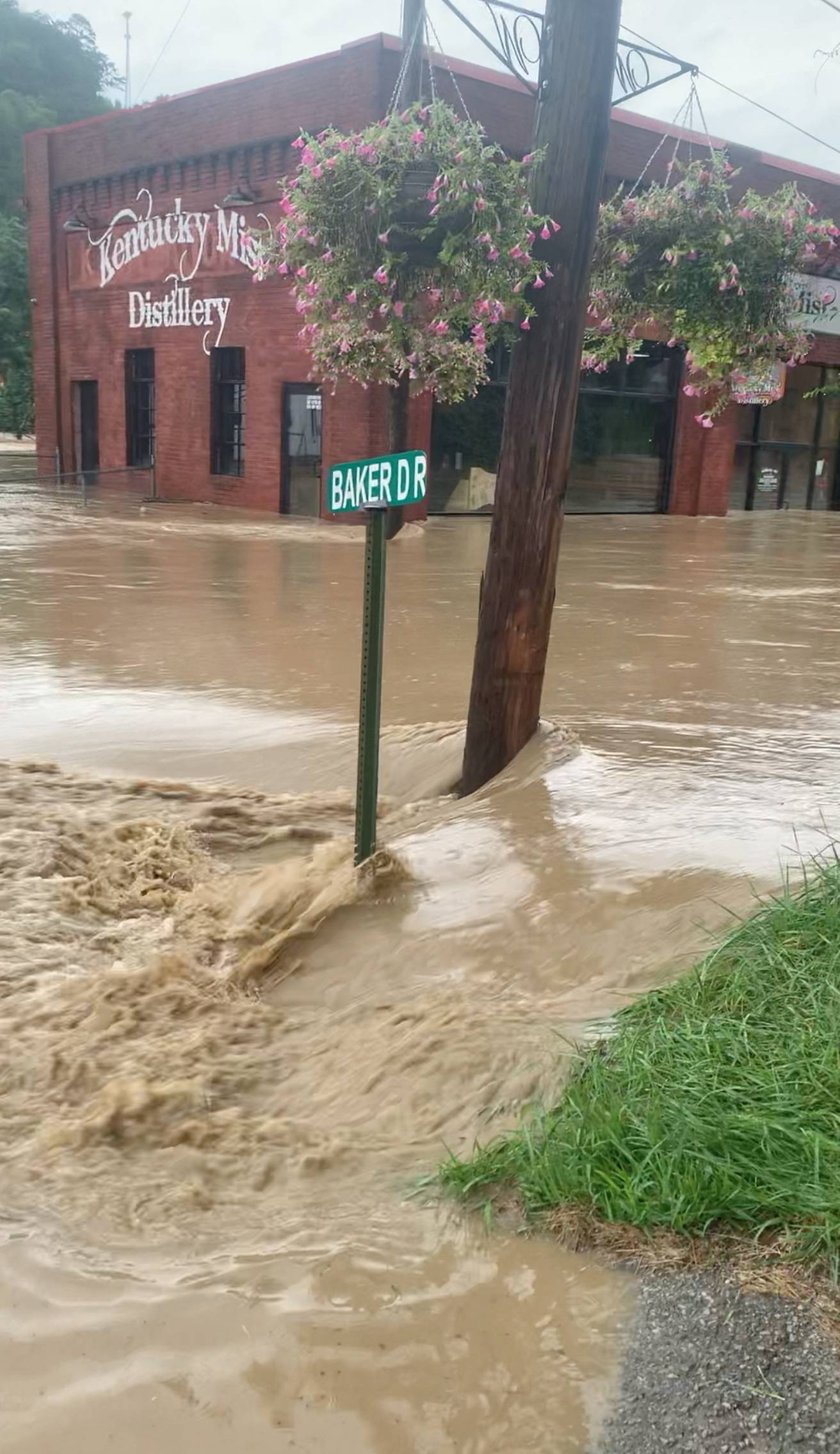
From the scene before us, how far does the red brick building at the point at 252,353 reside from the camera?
67.7 ft

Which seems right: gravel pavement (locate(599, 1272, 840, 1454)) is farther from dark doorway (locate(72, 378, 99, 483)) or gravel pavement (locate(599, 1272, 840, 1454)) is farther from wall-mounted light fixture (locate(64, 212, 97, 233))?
dark doorway (locate(72, 378, 99, 483))

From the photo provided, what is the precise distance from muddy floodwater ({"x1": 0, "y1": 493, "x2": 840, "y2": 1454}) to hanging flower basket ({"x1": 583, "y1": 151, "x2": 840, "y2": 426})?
6.93 ft

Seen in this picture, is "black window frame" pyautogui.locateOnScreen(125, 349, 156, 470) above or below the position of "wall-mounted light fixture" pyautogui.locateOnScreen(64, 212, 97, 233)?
below

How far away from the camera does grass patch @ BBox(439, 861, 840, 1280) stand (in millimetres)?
2551

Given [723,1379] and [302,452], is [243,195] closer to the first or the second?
[302,452]

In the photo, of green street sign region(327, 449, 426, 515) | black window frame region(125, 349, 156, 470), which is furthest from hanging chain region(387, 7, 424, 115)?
black window frame region(125, 349, 156, 470)

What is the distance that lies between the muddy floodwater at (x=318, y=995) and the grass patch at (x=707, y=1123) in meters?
0.15

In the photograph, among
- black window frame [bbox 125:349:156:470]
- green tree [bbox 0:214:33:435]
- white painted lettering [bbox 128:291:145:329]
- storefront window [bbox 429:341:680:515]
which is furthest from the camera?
green tree [bbox 0:214:33:435]

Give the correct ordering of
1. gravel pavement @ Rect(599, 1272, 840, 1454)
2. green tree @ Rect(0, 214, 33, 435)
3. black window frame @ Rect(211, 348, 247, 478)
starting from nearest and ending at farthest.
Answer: gravel pavement @ Rect(599, 1272, 840, 1454) < black window frame @ Rect(211, 348, 247, 478) < green tree @ Rect(0, 214, 33, 435)

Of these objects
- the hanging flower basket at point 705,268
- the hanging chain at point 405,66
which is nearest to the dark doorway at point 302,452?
the hanging chain at point 405,66

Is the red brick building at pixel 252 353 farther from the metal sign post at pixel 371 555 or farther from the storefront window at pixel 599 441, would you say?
the metal sign post at pixel 371 555

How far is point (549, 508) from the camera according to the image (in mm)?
5625

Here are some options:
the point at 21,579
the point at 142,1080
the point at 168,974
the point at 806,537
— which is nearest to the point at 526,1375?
the point at 142,1080

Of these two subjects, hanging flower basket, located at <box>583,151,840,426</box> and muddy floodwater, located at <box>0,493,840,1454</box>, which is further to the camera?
hanging flower basket, located at <box>583,151,840,426</box>
